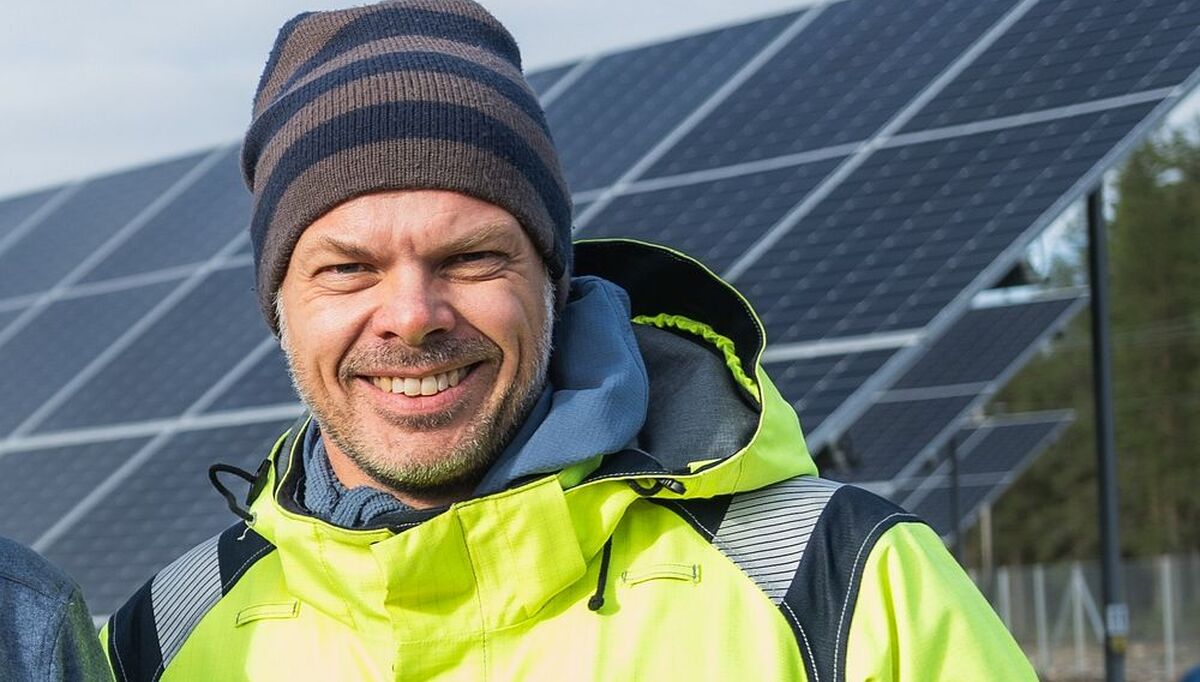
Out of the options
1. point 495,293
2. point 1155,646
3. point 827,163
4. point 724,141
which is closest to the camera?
point 495,293

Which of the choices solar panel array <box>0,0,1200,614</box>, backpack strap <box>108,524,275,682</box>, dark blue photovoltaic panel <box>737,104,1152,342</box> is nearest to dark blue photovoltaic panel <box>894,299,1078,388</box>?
solar panel array <box>0,0,1200,614</box>

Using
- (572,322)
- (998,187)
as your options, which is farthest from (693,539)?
(998,187)

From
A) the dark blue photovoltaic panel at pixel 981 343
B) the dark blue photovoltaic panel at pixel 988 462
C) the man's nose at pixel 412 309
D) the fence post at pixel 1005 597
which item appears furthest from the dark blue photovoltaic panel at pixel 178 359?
Result: the fence post at pixel 1005 597

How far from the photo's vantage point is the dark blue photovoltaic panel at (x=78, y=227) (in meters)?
13.1

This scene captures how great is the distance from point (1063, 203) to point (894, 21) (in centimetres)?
271

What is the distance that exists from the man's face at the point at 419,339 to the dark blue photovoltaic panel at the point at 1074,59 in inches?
212

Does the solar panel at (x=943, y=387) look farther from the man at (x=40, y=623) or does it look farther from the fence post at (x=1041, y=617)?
the man at (x=40, y=623)

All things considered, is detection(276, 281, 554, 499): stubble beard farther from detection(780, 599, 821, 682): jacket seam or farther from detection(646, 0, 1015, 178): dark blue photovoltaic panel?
detection(646, 0, 1015, 178): dark blue photovoltaic panel

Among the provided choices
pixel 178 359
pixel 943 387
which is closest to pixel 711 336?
pixel 178 359

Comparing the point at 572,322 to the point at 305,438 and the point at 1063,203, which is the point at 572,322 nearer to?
the point at 305,438

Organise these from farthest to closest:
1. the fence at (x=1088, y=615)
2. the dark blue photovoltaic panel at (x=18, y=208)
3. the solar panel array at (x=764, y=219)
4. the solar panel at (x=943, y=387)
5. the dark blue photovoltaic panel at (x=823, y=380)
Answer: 1. the fence at (x=1088, y=615)
2. the solar panel at (x=943, y=387)
3. the dark blue photovoltaic panel at (x=18, y=208)
4. the solar panel array at (x=764, y=219)
5. the dark blue photovoltaic panel at (x=823, y=380)

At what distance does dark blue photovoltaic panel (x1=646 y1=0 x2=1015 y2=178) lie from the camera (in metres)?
9.02

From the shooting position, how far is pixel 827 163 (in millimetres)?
8758

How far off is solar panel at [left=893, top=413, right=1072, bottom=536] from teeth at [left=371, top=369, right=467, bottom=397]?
2086cm
